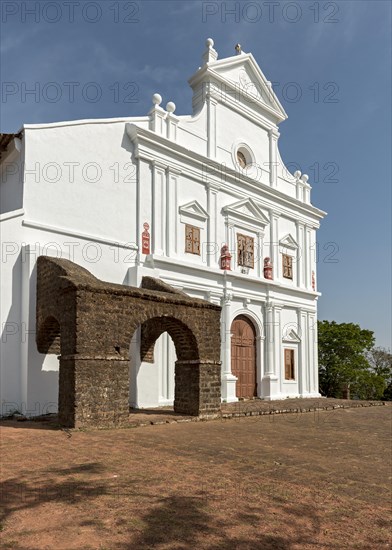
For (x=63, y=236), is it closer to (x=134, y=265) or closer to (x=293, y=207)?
(x=134, y=265)

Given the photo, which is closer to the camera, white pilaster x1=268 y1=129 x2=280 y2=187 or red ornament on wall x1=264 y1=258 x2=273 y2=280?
red ornament on wall x1=264 y1=258 x2=273 y2=280

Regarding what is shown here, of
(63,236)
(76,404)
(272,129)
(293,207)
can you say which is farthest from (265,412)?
(272,129)

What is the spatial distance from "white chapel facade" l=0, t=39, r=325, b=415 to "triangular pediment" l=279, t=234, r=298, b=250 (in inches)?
2.8

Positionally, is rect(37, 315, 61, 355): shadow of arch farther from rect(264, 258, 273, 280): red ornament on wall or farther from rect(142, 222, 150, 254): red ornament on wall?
rect(264, 258, 273, 280): red ornament on wall

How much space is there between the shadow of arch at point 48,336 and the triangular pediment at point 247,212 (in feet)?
26.1

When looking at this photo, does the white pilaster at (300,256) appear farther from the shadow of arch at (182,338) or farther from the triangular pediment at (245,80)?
the shadow of arch at (182,338)

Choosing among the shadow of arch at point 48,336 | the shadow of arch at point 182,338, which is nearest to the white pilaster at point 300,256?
the shadow of arch at point 182,338

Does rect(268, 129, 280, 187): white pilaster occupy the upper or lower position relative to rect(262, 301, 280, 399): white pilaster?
upper

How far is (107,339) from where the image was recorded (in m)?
9.48

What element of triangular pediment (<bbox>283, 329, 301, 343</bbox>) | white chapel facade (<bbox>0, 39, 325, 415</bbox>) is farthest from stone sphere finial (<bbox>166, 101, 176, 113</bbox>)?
triangular pediment (<bbox>283, 329, 301, 343</bbox>)

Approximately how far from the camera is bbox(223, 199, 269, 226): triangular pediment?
1722cm

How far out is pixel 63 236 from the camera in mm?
12273

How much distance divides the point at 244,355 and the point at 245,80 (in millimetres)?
10386

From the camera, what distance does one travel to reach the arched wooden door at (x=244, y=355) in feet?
55.8
